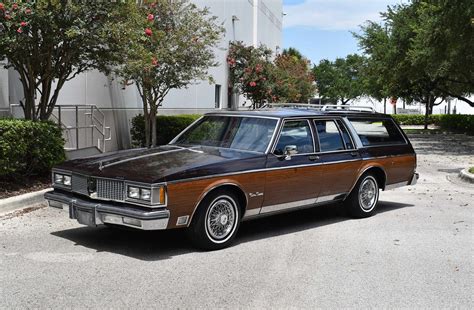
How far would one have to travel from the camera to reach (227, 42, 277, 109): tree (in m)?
28.6

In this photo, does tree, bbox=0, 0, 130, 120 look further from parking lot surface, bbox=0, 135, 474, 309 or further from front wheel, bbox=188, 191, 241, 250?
front wheel, bbox=188, 191, 241, 250

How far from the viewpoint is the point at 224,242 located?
684 centimetres

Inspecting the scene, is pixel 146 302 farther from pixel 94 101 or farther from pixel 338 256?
pixel 94 101

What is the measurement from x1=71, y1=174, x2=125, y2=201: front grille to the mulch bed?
8.75 ft

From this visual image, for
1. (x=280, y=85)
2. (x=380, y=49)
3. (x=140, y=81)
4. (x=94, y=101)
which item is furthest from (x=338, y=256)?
(x=380, y=49)

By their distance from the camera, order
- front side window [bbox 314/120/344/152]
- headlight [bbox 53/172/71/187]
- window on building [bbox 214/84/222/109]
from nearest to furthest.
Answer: headlight [bbox 53/172/71/187]
front side window [bbox 314/120/344/152]
window on building [bbox 214/84/222/109]

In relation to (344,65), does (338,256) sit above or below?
below

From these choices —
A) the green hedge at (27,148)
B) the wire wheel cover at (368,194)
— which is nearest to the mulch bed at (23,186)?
the green hedge at (27,148)

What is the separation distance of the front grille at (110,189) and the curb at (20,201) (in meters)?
2.58

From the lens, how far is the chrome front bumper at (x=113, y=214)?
6.13m

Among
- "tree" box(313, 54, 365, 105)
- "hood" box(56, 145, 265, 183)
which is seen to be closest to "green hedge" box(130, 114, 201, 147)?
"hood" box(56, 145, 265, 183)

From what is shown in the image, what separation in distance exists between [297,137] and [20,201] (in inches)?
167

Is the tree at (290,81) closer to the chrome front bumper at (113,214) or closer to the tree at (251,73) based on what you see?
the tree at (251,73)

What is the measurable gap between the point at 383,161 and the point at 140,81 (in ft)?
24.7
